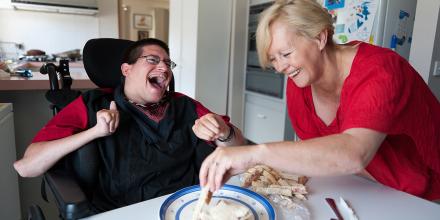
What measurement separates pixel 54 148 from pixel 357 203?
92 centimetres

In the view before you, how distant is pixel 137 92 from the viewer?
1.27m

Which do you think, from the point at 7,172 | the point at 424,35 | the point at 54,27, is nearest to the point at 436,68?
the point at 424,35

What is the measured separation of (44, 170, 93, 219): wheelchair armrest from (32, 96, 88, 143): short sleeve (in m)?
0.15

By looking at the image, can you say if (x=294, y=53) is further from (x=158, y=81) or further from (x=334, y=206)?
(x=158, y=81)

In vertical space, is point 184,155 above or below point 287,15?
below

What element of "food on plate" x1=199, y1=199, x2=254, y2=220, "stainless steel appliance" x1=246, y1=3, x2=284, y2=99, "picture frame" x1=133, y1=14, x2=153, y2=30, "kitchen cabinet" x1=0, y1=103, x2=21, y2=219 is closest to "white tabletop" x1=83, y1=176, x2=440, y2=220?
"food on plate" x1=199, y1=199, x2=254, y2=220

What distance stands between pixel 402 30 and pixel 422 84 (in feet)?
4.07

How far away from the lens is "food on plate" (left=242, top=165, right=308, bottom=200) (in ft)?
2.90

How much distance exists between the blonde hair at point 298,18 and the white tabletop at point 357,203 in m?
0.46

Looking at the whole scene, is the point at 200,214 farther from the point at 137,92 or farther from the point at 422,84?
the point at 422,84

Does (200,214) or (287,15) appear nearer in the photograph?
(200,214)

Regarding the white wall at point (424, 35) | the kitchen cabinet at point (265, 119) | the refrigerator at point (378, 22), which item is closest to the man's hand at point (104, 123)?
the refrigerator at point (378, 22)

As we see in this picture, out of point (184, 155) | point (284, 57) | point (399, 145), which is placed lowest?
point (184, 155)

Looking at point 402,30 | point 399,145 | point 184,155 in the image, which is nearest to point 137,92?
point 184,155
